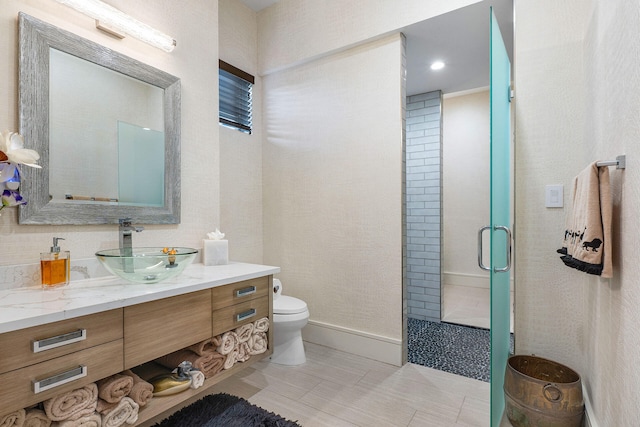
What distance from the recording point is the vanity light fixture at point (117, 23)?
5.37ft

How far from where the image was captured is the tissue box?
2.13 meters

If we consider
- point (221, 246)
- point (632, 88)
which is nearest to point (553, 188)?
point (632, 88)

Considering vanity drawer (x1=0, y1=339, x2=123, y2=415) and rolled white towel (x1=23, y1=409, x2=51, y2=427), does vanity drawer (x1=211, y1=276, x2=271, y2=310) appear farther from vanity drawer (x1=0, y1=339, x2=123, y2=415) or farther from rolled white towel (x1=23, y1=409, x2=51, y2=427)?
rolled white towel (x1=23, y1=409, x2=51, y2=427)

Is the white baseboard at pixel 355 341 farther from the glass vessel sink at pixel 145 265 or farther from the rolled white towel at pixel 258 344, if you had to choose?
the glass vessel sink at pixel 145 265

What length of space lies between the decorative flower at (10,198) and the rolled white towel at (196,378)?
1.04 m

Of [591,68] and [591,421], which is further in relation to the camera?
[591,68]

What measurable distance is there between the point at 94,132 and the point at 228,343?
1.31 m

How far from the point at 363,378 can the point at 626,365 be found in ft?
4.98

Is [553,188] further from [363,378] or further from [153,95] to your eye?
[153,95]

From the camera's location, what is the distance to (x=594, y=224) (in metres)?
1.24

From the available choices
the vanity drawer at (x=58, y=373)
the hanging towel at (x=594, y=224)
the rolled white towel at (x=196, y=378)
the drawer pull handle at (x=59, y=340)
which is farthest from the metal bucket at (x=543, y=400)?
the drawer pull handle at (x=59, y=340)

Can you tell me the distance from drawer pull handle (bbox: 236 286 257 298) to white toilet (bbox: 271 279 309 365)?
0.54m

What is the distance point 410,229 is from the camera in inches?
143

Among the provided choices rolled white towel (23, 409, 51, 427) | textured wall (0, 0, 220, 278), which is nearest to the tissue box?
textured wall (0, 0, 220, 278)
